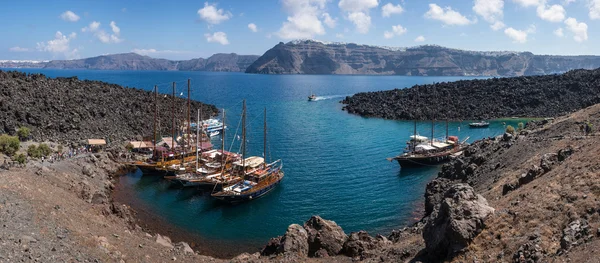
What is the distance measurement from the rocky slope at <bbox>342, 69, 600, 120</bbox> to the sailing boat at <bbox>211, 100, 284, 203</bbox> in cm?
6960

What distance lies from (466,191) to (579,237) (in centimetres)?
556

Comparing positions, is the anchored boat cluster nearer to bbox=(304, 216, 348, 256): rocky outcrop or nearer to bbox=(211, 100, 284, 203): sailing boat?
bbox=(211, 100, 284, 203): sailing boat

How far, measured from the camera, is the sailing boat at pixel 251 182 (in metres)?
48.5

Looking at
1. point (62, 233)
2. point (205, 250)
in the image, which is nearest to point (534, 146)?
point (205, 250)

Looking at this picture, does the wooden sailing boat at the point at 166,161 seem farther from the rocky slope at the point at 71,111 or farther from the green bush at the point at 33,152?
the rocky slope at the point at 71,111

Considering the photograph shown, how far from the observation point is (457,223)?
20312mm

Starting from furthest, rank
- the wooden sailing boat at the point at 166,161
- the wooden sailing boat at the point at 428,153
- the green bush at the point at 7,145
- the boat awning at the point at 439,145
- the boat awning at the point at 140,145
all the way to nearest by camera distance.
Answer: the boat awning at the point at 140,145 → the boat awning at the point at 439,145 → the wooden sailing boat at the point at 428,153 → the wooden sailing boat at the point at 166,161 → the green bush at the point at 7,145

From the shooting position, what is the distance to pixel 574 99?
122 meters

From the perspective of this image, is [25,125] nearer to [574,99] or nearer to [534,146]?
[534,146]

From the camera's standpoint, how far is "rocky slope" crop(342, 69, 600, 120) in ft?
395

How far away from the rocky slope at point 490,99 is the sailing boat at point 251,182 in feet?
228

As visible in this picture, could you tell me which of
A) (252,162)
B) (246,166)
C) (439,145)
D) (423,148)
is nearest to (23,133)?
(246,166)

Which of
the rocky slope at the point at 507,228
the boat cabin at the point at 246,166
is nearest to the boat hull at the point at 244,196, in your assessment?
the boat cabin at the point at 246,166

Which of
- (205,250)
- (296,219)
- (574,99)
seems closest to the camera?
(205,250)
